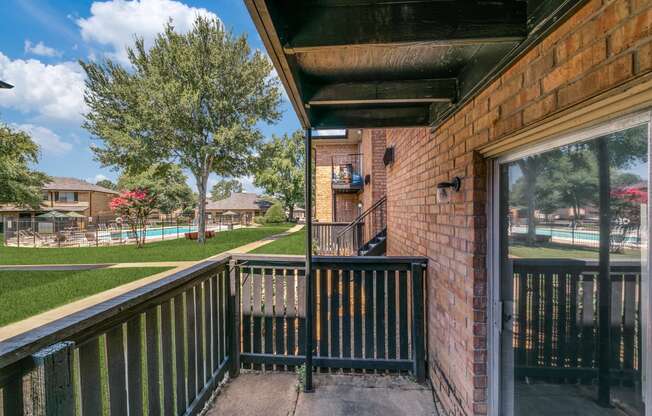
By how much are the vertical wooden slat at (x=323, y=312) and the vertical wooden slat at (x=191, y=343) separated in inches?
44.8

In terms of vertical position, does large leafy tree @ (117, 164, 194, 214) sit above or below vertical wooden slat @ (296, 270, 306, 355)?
above

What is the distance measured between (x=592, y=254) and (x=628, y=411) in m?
0.58

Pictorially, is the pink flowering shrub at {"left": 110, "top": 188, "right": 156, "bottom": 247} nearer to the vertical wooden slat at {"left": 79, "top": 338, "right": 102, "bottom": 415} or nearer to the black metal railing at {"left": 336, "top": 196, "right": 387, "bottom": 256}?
the black metal railing at {"left": 336, "top": 196, "right": 387, "bottom": 256}

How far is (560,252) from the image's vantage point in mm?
1494

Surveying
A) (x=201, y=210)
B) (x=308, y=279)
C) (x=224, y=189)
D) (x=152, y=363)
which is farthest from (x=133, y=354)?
(x=224, y=189)

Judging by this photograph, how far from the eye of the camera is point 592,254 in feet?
4.12

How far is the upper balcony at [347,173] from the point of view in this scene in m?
Answer: 10.9

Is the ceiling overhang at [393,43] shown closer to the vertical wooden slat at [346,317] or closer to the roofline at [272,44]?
the roofline at [272,44]

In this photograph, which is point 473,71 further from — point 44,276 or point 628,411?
point 44,276

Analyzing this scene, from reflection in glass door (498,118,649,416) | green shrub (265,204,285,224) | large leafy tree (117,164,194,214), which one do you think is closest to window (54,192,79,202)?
large leafy tree (117,164,194,214)

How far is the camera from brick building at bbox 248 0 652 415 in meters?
1.02

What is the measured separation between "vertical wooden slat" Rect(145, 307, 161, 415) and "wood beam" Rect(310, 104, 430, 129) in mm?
1871

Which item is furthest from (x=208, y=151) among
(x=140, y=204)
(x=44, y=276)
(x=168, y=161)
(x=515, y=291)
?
(x=515, y=291)

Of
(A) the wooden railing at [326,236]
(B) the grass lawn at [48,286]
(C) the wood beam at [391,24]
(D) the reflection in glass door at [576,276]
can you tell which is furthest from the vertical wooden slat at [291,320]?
(A) the wooden railing at [326,236]
